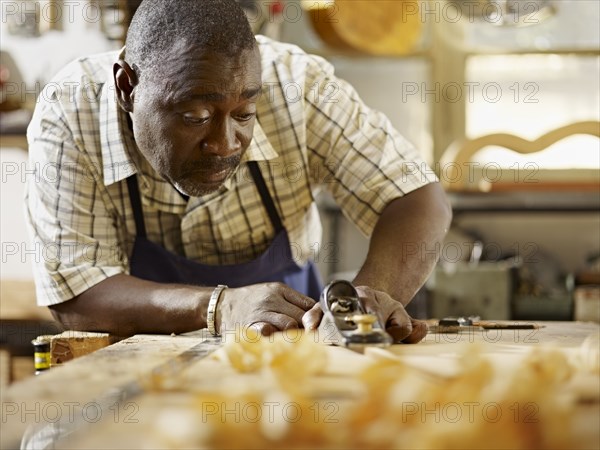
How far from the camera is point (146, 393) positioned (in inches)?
37.0

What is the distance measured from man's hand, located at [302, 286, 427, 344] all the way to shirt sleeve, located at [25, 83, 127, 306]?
498 millimetres

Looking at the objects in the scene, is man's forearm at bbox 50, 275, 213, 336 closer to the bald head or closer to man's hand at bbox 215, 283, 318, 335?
man's hand at bbox 215, 283, 318, 335

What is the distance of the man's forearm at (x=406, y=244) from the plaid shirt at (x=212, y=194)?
4 cm

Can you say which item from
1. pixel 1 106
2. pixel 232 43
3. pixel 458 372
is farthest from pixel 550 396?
pixel 1 106

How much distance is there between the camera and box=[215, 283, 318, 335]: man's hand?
143 centimetres

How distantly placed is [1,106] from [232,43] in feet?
6.56

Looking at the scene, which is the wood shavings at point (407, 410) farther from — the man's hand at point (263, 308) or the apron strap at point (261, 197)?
the apron strap at point (261, 197)

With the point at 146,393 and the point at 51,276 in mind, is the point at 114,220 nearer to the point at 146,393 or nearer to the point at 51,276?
the point at 51,276

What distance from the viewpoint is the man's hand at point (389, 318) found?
1380 mm

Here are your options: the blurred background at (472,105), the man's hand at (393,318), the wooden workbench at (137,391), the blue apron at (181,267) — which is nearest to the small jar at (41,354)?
the wooden workbench at (137,391)

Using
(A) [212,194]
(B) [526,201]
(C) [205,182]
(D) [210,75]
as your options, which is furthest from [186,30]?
(B) [526,201]

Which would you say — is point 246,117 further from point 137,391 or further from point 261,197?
point 137,391

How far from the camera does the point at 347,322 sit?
1.31 metres

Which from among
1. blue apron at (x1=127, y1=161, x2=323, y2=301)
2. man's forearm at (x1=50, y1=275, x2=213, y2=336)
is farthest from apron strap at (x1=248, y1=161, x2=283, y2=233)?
man's forearm at (x1=50, y1=275, x2=213, y2=336)
